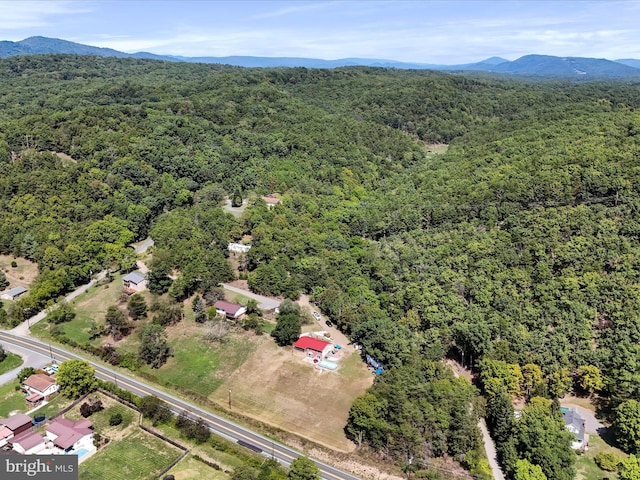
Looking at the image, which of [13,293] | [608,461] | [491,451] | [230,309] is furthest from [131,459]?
[13,293]

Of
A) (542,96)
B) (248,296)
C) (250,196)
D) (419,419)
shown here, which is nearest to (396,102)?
(542,96)

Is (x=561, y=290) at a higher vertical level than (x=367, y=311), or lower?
higher

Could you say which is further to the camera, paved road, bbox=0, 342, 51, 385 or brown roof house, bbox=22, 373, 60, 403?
paved road, bbox=0, 342, 51, 385

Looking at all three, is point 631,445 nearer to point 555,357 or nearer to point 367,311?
point 555,357

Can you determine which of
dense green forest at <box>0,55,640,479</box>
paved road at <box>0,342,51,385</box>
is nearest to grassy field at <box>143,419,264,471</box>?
dense green forest at <box>0,55,640,479</box>

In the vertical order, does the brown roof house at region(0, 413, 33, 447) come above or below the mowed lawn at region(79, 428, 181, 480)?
above

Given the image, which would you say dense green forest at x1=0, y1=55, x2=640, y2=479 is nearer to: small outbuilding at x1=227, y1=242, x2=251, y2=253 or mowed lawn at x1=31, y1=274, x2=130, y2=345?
small outbuilding at x1=227, y1=242, x2=251, y2=253

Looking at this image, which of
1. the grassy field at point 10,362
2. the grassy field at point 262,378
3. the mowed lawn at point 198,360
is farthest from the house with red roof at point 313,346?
the grassy field at point 10,362
